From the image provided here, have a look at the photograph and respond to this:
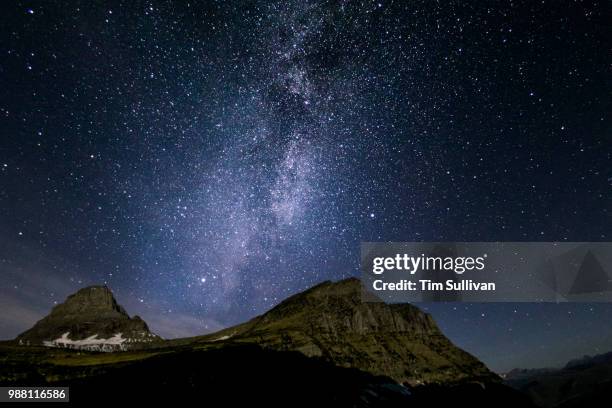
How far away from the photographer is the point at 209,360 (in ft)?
469

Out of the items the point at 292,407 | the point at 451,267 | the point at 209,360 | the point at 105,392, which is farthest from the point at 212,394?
the point at 451,267

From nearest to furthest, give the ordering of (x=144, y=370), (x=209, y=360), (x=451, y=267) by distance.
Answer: (x=451, y=267), (x=144, y=370), (x=209, y=360)

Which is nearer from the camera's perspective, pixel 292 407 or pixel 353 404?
pixel 292 407

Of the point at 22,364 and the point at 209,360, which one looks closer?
the point at 209,360

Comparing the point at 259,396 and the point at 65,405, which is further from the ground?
the point at 65,405

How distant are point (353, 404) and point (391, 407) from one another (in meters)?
25.8

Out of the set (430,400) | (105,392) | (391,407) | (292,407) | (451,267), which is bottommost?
(430,400)

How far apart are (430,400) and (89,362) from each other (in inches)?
6793

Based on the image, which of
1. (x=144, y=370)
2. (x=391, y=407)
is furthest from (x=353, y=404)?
(x=144, y=370)

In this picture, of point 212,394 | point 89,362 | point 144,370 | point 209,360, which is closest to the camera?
point 212,394

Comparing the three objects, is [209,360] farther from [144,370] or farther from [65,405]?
[65,405]

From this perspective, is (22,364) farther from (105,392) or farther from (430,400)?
(430,400)

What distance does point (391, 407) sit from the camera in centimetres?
14050

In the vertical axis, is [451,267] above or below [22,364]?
above
